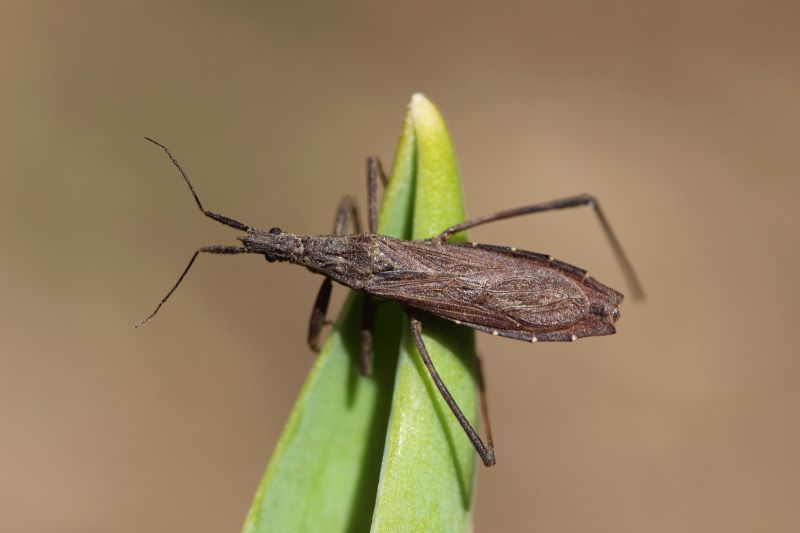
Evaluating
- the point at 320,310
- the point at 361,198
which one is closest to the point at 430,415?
the point at 320,310

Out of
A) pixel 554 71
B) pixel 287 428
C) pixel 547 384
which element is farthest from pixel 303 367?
pixel 287 428

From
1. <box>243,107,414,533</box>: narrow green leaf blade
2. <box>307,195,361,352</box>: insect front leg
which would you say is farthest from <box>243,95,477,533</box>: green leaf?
<box>307,195,361,352</box>: insect front leg

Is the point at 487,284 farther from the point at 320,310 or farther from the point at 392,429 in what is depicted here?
the point at 392,429

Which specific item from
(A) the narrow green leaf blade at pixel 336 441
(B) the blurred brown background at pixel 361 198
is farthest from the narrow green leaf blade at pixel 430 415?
(B) the blurred brown background at pixel 361 198

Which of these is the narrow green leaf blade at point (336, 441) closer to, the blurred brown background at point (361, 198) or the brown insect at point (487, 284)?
the brown insect at point (487, 284)

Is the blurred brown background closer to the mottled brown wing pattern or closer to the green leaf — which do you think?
the mottled brown wing pattern

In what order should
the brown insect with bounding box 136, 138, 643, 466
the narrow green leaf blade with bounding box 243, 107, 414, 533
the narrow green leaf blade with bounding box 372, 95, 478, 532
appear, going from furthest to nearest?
the brown insect with bounding box 136, 138, 643, 466, the narrow green leaf blade with bounding box 243, 107, 414, 533, the narrow green leaf blade with bounding box 372, 95, 478, 532

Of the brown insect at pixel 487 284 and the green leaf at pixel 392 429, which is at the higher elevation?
the brown insect at pixel 487 284
